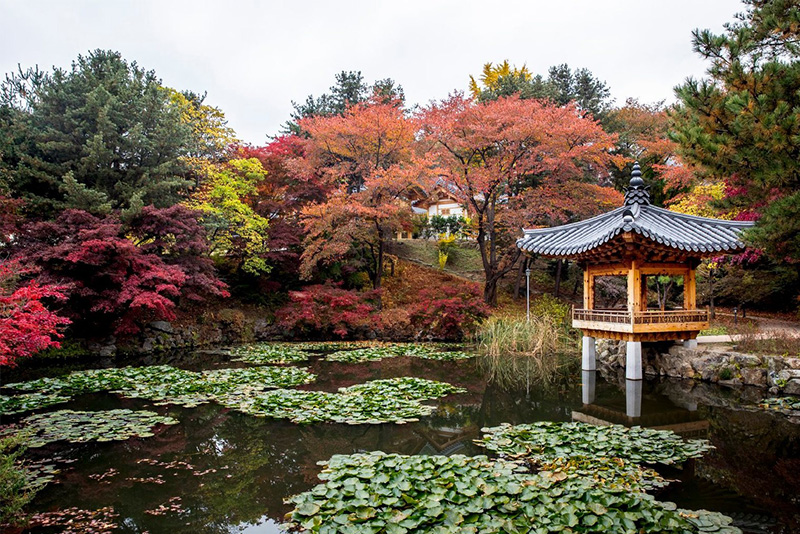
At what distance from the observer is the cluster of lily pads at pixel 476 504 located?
3.22m

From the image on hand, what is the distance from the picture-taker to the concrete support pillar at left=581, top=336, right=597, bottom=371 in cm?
940

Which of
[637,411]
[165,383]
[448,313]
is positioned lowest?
[165,383]

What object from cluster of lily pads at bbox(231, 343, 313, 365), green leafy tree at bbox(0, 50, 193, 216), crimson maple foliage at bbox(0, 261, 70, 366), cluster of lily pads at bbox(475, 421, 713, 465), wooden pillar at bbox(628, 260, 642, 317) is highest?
green leafy tree at bbox(0, 50, 193, 216)

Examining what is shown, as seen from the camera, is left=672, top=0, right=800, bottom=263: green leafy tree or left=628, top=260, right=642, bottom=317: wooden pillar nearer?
left=672, top=0, right=800, bottom=263: green leafy tree

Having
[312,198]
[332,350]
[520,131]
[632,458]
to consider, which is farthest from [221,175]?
[632,458]

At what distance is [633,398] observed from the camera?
751 centimetres

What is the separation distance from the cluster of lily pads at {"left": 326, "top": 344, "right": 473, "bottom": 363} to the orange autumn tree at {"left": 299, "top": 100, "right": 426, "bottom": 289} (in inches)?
141

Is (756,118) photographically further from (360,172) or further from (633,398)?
(360,172)

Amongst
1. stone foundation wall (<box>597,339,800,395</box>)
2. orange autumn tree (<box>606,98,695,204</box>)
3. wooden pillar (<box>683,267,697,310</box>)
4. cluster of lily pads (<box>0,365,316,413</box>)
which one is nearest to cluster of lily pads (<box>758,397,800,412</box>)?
stone foundation wall (<box>597,339,800,395</box>)

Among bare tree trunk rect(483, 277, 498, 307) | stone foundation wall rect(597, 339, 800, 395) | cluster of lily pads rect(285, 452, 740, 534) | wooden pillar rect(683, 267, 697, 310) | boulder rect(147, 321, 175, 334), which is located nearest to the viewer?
cluster of lily pads rect(285, 452, 740, 534)

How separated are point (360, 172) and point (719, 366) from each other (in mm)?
11091

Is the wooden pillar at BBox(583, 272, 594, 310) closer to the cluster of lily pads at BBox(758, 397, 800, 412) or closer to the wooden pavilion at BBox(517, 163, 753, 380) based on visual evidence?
the wooden pavilion at BBox(517, 163, 753, 380)

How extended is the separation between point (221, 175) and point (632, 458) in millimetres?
13257

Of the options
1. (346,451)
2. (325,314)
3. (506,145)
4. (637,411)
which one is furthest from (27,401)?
(506,145)
